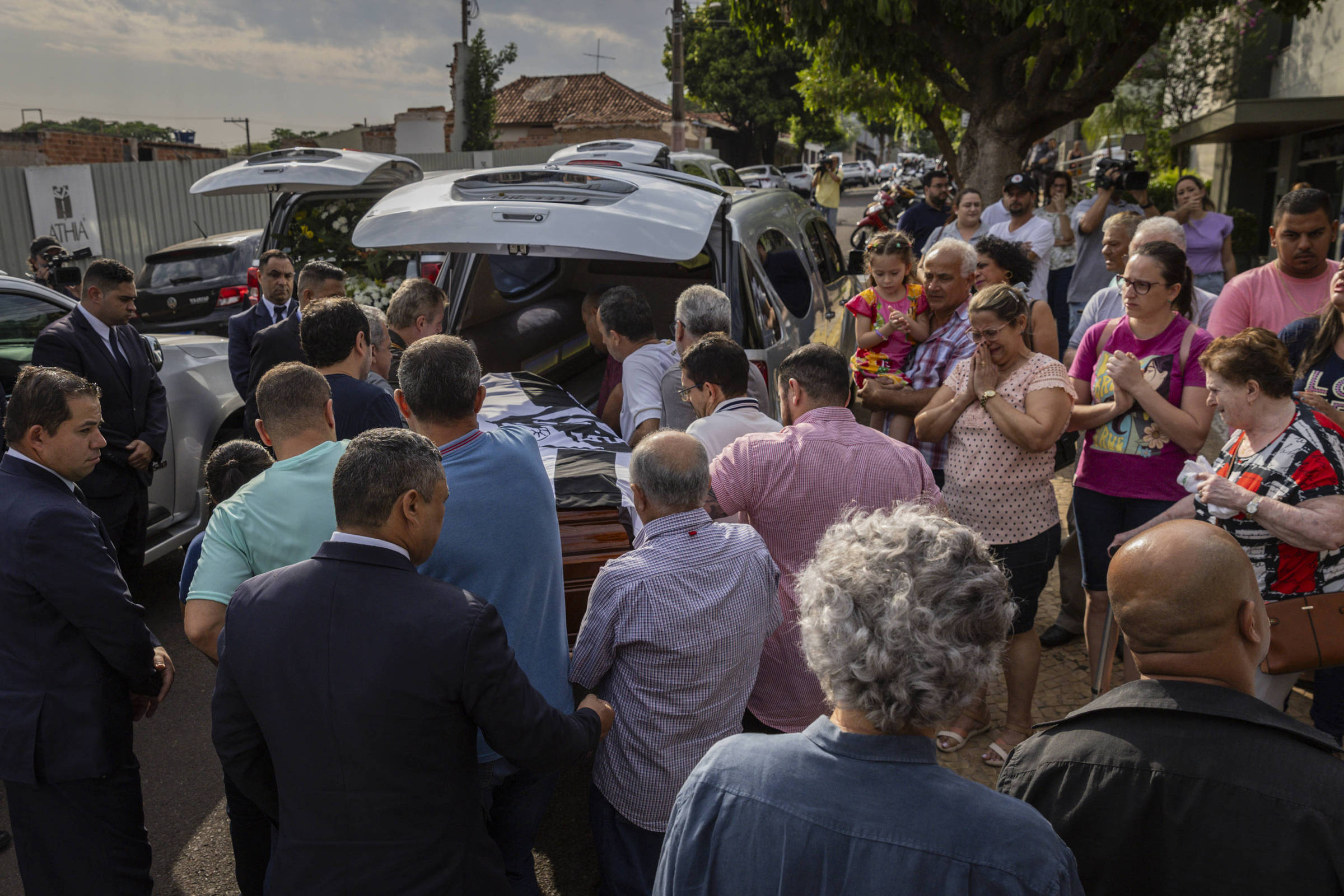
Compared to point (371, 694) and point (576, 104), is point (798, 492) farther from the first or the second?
point (576, 104)

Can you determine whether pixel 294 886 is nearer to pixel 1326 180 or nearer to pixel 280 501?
pixel 280 501

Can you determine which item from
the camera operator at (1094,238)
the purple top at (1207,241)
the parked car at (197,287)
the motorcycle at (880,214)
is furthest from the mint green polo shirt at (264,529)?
the parked car at (197,287)

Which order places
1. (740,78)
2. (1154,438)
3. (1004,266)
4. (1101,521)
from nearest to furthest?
(1154,438), (1101,521), (1004,266), (740,78)

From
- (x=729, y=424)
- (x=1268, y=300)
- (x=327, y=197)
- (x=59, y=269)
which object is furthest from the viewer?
(x=59, y=269)

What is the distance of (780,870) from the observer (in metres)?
1.35

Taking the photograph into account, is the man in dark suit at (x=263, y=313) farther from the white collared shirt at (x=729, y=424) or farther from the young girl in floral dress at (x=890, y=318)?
the young girl in floral dress at (x=890, y=318)

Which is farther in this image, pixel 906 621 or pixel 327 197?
pixel 327 197

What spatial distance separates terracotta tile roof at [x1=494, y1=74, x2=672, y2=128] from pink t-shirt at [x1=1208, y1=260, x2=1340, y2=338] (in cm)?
4297

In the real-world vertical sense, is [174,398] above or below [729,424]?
below

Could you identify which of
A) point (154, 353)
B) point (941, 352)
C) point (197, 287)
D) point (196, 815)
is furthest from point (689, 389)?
point (197, 287)

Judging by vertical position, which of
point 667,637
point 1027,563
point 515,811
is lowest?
point 515,811

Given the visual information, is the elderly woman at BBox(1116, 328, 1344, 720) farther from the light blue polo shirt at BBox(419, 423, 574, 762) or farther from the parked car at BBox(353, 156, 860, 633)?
the light blue polo shirt at BBox(419, 423, 574, 762)

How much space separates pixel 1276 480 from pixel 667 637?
1984 mm

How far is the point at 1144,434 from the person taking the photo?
360 centimetres
